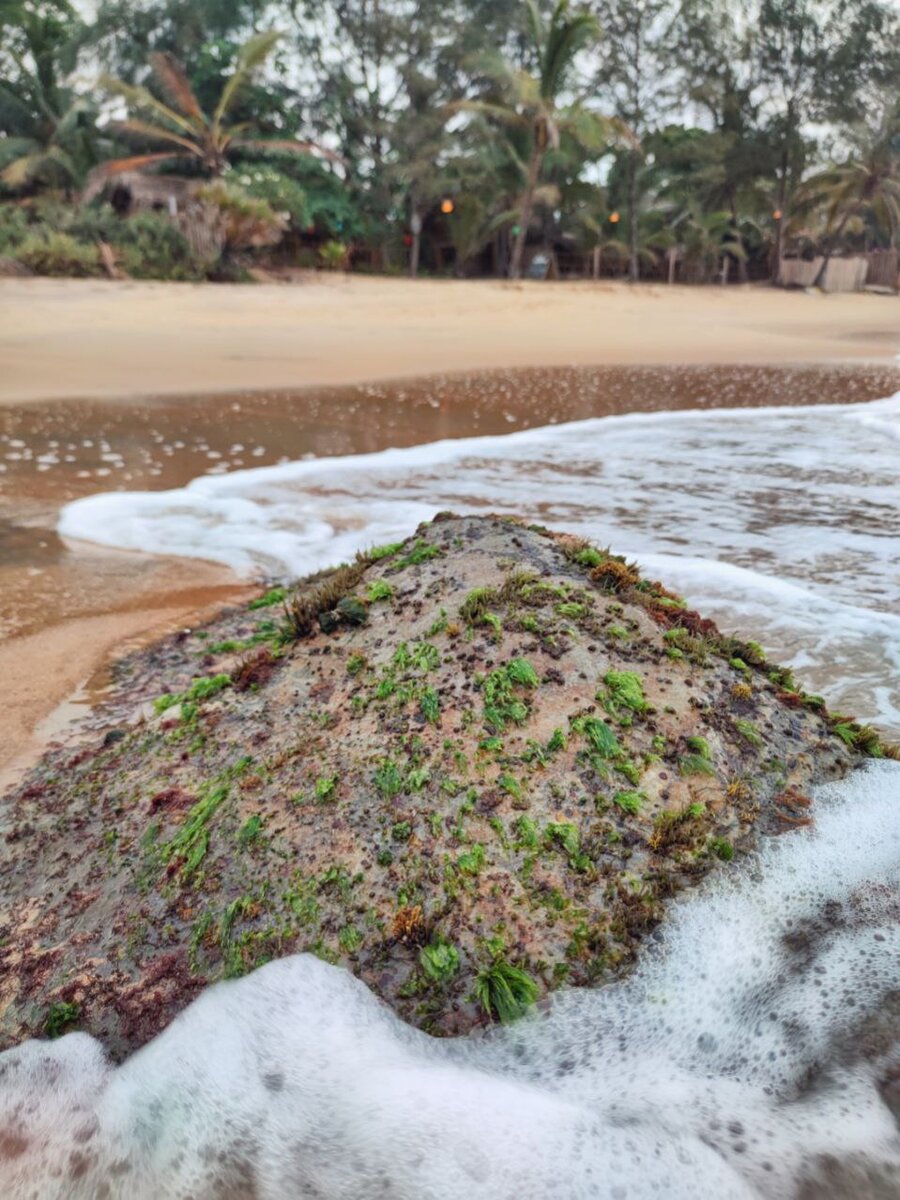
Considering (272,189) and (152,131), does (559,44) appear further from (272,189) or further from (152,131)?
(152,131)

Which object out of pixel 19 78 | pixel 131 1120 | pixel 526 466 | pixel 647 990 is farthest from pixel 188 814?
pixel 19 78

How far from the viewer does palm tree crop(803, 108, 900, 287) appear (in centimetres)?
3141

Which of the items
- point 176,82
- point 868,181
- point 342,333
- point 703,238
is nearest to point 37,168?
point 176,82

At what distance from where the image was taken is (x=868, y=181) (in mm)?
32031

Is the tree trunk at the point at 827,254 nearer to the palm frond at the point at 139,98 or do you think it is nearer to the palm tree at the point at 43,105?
the palm frond at the point at 139,98

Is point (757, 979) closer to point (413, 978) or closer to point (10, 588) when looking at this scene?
point (413, 978)

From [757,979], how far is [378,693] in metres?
1.08

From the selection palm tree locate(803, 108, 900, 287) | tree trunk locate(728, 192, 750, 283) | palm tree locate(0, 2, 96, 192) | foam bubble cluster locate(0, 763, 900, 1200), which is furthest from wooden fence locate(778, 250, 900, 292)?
foam bubble cluster locate(0, 763, 900, 1200)

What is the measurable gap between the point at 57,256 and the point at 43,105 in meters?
10.7

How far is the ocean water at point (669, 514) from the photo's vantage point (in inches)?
149

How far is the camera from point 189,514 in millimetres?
5473

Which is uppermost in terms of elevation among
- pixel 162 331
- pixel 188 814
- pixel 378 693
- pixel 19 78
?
pixel 19 78

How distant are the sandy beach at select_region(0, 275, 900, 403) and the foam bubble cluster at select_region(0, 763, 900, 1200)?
8723 millimetres

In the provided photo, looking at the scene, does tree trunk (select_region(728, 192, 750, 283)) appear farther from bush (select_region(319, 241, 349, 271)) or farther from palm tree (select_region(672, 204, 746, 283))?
bush (select_region(319, 241, 349, 271))
